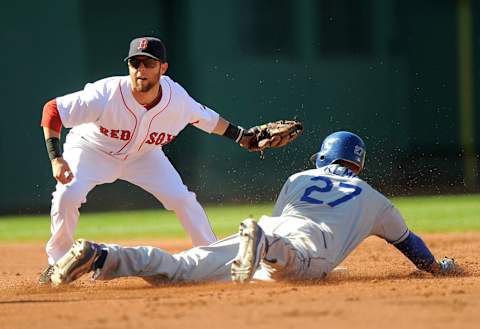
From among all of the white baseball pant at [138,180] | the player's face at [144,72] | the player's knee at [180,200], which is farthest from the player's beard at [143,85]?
the player's knee at [180,200]

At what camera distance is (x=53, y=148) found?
5898 mm

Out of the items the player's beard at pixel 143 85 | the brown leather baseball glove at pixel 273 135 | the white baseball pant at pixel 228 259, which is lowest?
the white baseball pant at pixel 228 259

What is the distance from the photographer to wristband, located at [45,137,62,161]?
19.1ft

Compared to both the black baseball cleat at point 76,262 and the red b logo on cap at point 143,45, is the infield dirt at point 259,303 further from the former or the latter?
the red b logo on cap at point 143,45

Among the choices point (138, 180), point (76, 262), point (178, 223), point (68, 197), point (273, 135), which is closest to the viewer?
point (76, 262)

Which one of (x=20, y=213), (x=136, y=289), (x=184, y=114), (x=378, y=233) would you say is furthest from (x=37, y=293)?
(x=20, y=213)

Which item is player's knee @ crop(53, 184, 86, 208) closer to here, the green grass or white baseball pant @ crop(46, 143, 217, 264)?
white baseball pant @ crop(46, 143, 217, 264)

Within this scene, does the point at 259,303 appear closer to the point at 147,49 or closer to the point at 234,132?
the point at 147,49

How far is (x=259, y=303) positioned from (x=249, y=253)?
31 centimetres

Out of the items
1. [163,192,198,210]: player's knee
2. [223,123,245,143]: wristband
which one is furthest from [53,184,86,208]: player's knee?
[223,123,245,143]: wristband

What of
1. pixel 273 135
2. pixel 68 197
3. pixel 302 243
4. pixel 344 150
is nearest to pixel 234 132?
pixel 273 135

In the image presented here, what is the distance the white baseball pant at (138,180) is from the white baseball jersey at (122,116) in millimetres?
73

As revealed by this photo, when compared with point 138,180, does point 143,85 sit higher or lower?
higher

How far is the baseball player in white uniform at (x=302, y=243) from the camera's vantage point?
5312mm
